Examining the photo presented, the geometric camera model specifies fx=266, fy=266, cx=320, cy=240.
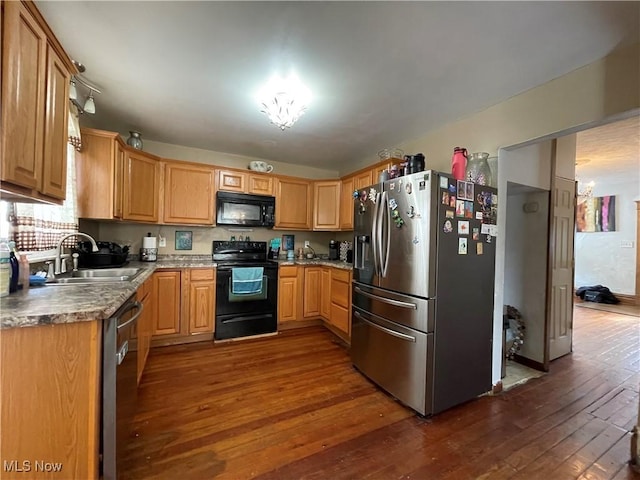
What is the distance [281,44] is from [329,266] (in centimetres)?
262

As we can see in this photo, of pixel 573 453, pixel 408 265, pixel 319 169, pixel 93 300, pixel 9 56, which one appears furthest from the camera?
pixel 319 169

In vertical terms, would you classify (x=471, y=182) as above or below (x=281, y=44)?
below

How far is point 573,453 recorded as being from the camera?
1.64 metres

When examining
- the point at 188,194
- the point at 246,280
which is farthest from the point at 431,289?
the point at 188,194

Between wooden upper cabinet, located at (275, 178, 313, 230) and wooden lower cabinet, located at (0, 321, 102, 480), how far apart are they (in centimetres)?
304

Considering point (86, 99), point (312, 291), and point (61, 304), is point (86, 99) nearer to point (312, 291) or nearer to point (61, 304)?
point (61, 304)

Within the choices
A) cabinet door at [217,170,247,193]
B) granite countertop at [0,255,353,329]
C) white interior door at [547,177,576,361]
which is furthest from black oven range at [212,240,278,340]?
white interior door at [547,177,576,361]

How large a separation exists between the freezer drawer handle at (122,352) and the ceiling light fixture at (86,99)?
80.9 inches

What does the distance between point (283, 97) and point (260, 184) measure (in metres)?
1.87

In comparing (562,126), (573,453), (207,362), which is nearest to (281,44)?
(562,126)

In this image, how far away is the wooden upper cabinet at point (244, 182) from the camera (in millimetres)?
3643

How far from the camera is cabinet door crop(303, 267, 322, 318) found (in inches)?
151

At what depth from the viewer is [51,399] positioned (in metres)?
1.03

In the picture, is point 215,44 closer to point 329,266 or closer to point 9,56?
point 9,56
